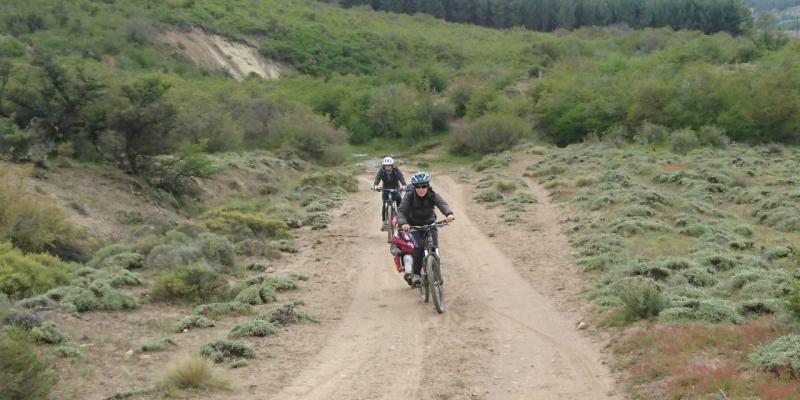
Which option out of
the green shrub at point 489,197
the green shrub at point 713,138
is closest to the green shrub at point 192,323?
the green shrub at point 489,197

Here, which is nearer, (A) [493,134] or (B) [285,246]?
(B) [285,246]

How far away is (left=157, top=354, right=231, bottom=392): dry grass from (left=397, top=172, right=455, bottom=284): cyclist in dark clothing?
14.9 ft

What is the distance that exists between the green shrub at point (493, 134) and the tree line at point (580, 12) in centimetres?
8370

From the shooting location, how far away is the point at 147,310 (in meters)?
12.6

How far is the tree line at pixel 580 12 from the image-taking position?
134375 mm

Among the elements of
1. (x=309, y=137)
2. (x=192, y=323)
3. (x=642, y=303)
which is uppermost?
(x=642, y=303)

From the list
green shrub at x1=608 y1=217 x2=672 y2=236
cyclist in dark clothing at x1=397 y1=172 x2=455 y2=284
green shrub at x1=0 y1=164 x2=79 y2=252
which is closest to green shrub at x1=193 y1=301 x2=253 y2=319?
cyclist in dark clothing at x1=397 y1=172 x2=455 y2=284

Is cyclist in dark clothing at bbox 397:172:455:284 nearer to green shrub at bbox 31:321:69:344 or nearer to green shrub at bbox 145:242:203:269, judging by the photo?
green shrub at bbox 145:242:203:269

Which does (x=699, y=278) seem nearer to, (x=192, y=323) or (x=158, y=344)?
(x=192, y=323)

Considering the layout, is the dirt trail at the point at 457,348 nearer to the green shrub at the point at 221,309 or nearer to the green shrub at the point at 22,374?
the green shrub at the point at 221,309

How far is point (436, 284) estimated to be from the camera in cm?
1200

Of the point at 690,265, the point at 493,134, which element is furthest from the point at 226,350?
the point at 493,134

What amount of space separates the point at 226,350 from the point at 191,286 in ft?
11.5

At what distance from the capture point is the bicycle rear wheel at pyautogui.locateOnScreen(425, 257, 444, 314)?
12.0 meters
